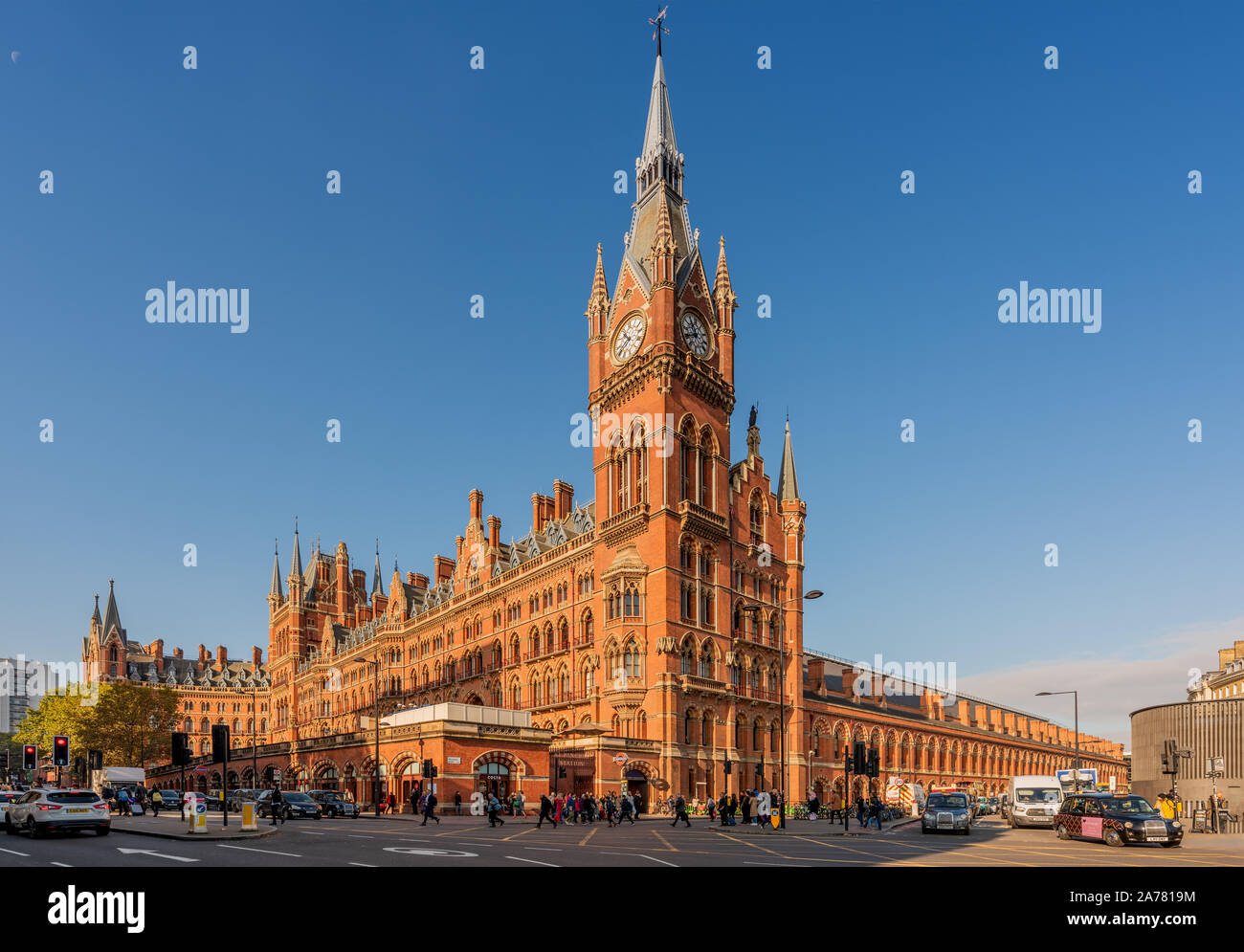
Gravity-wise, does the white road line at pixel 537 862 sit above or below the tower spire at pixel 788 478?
below

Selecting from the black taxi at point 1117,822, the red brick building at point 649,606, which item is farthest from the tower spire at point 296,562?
the black taxi at point 1117,822

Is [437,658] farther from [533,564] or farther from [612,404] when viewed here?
[612,404]

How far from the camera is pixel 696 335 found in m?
69.5

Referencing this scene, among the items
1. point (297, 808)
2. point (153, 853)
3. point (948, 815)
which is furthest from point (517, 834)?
point (297, 808)

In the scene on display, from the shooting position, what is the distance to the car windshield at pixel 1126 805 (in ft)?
102

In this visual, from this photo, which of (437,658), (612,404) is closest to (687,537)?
(612,404)

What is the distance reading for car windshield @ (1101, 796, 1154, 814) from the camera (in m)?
31.0

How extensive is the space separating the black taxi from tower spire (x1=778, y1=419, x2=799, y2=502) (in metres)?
44.9

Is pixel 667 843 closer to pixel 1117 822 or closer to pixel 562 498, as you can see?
pixel 1117 822

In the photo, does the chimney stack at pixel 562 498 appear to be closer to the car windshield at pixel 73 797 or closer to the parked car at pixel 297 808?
the parked car at pixel 297 808

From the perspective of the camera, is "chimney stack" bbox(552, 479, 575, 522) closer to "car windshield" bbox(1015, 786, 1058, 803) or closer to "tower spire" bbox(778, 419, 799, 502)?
"tower spire" bbox(778, 419, 799, 502)

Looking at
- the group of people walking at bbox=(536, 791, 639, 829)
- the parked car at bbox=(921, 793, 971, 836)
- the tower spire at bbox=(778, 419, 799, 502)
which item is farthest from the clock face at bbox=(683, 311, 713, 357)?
the parked car at bbox=(921, 793, 971, 836)

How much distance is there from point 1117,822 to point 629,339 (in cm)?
4643
